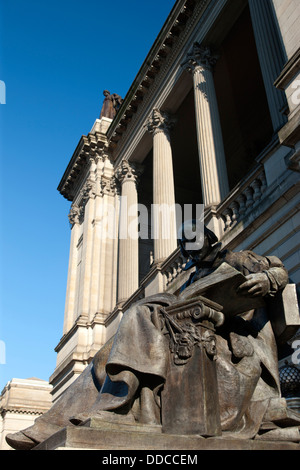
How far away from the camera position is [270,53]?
10945 mm

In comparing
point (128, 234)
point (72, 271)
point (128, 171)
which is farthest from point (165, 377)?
point (72, 271)

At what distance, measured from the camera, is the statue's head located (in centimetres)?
423

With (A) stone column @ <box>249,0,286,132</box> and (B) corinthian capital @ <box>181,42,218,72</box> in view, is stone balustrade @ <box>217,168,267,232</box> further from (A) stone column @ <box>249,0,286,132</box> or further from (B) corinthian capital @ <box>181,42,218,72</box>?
(B) corinthian capital @ <box>181,42,218,72</box>

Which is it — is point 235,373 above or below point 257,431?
above

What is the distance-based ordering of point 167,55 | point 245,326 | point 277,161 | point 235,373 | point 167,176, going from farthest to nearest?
point 167,55, point 167,176, point 277,161, point 245,326, point 235,373

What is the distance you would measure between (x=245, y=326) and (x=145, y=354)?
1.01 meters

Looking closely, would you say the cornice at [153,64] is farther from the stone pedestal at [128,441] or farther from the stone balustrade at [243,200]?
the stone pedestal at [128,441]

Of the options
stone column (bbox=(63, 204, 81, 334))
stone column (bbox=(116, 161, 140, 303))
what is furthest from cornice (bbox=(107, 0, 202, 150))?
stone column (bbox=(63, 204, 81, 334))

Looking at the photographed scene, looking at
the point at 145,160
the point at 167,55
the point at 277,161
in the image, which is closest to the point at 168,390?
the point at 277,161

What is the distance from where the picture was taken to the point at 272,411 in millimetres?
3219

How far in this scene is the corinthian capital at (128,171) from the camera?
65.0 ft

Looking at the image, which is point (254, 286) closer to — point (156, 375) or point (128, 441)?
point (156, 375)

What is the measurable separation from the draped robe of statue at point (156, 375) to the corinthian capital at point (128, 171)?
53.1 ft

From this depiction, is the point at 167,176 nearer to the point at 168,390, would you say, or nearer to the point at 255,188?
the point at 255,188
